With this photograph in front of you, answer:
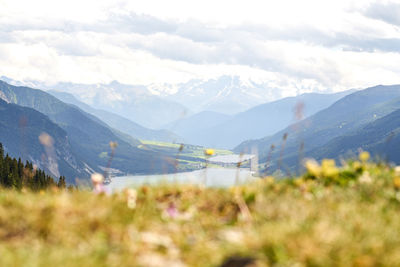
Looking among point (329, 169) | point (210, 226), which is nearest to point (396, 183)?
point (329, 169)

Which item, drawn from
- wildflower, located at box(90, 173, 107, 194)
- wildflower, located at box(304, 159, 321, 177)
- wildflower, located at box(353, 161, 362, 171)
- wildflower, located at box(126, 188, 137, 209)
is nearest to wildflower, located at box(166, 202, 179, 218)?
wildflower, located at box(126, 188, 137, 209)

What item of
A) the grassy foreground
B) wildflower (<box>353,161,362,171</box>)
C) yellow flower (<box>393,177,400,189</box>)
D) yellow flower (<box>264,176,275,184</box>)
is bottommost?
the grassy foreground

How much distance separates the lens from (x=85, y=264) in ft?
16.1

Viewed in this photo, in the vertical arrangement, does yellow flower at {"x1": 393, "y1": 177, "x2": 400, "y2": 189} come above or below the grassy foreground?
above

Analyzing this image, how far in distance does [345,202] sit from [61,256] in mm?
4715

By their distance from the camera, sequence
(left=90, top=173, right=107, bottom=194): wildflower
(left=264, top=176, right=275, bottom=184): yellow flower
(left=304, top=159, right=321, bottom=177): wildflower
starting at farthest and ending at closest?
(left=304, top=159, right=321, bottom=177): wildflower → (left=264, top=176, right=275, bottom=184): yellow flower → (left=90, top=173, right=107, bottom=194): wildflower

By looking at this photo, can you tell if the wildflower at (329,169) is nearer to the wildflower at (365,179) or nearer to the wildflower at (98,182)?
the wildflower at (365,179)

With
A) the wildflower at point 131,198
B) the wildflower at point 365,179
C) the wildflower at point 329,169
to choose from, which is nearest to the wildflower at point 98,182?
the wildflower at point 131,198

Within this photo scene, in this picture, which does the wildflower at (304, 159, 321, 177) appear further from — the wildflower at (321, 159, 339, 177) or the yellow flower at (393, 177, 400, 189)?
the yellow flower at (393, 177, 400, 189)

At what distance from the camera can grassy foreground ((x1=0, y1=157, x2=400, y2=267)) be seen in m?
5.22

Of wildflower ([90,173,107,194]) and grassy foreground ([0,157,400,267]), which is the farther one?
wildflower ([90,173,107,194])

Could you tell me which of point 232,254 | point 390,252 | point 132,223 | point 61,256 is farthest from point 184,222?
point 390,252

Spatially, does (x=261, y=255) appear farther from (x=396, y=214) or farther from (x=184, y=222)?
(x=396, y=214)

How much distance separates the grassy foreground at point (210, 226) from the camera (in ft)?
17.1
